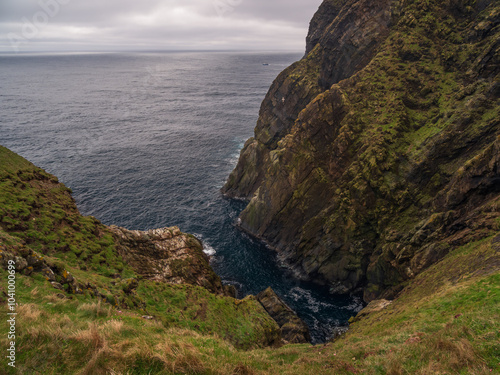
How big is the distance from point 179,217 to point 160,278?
34019mm

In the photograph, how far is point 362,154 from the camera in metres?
51.4

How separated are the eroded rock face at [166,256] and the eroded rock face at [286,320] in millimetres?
6477

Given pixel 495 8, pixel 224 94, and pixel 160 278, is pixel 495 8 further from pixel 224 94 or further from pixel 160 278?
pixel 224 94

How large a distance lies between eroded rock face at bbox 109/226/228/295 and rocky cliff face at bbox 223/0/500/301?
71.7 ft

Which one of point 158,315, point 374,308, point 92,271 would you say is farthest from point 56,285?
point 374,308

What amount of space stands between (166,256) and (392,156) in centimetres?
4138

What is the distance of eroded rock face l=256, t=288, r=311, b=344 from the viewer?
36.5 meters

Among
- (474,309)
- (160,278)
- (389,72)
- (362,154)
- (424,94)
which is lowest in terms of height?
(160,278)

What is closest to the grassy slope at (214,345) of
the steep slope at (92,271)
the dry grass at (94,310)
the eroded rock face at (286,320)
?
the dry grass at (94,310)

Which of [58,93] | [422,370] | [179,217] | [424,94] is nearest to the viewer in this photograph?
[422,370]

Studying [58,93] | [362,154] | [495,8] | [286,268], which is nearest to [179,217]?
[286,268]

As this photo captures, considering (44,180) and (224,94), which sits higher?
(224,94)

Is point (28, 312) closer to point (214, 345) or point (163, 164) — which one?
point (214, 345)

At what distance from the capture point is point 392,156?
48.7 m
